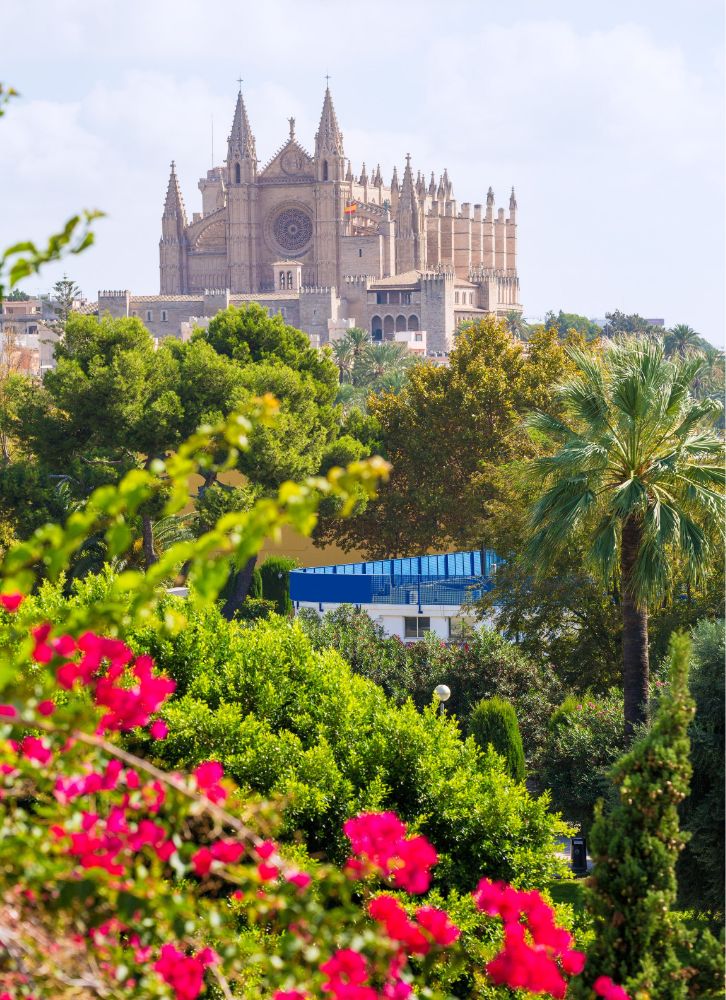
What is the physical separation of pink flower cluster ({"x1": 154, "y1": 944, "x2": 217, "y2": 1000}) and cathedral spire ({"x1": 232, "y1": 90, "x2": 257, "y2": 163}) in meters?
121

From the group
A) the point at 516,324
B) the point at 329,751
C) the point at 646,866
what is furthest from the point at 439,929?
the point at 516,324

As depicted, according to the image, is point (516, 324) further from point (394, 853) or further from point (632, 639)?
point (394, 853)

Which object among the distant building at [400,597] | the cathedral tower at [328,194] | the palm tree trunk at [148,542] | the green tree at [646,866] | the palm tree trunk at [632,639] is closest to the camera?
the green tree at [646,866]

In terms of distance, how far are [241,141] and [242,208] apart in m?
5.71

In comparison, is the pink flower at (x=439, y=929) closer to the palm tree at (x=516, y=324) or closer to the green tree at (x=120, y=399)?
the green tree at (x=120, y=399)

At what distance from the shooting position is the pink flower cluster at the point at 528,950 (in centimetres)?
540

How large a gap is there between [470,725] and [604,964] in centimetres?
1152

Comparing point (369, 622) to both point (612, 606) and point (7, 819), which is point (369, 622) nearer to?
point (612, 606)

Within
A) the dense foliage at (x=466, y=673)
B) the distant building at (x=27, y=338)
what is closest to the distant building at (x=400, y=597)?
the dense foliage at (x=466, y=673)

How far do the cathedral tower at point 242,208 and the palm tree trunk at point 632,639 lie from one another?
352 ft

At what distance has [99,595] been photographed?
1323 cm

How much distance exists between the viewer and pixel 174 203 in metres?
122

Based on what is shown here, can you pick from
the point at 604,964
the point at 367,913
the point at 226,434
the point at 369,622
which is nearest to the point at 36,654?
the point at 226,434

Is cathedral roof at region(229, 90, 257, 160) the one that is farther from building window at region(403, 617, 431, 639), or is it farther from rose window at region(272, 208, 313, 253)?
building window at region(403, 617, 431, 639)
